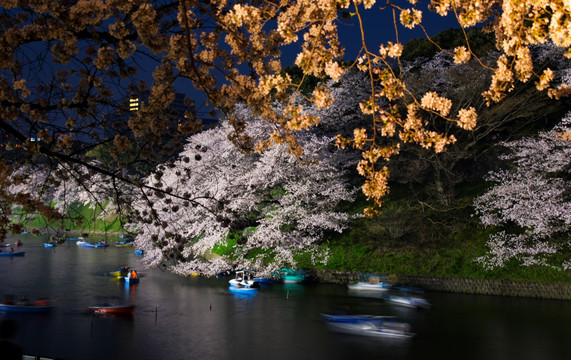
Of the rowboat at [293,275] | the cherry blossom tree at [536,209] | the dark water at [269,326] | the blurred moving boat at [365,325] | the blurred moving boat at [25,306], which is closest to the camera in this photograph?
the dark water at [269,326]

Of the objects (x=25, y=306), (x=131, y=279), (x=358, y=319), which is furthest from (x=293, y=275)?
(x=25, y=306)

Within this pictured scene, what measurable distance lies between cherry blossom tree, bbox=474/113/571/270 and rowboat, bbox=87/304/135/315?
16.8 meters

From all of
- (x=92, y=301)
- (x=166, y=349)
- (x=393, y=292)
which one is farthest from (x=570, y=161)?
(x=92, y=301)

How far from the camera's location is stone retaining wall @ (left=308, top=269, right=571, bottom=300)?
2356 cm

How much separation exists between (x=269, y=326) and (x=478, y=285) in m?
10.5

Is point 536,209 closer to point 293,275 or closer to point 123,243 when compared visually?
point 293,275

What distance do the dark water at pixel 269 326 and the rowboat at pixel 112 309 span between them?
505 millimetres

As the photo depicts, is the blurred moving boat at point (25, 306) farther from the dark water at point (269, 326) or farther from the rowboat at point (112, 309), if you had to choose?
the rowboat at point (112, 309)

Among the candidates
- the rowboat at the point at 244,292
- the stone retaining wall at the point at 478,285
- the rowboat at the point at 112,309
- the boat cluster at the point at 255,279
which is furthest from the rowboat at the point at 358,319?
the rowboat at the point at 112,309

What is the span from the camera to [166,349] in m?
19.0

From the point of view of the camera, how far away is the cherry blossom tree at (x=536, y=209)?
24.3 metres

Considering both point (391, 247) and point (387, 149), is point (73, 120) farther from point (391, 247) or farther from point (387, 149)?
point (391, 247)

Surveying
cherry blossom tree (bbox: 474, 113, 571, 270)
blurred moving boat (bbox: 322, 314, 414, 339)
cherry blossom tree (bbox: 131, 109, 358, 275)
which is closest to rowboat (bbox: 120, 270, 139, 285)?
cherry blossom tree (bbox: 131, 109, 358, 275)

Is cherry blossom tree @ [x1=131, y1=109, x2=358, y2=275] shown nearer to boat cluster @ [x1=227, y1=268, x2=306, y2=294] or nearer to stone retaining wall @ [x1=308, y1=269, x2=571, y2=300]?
boat cluster @ [x1=227, y1=268, x2=306, y2=294]
